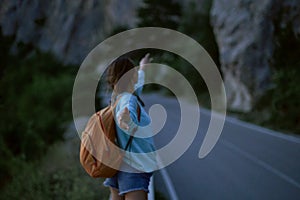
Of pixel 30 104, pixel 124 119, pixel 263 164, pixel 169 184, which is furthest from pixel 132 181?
pixel 30 104

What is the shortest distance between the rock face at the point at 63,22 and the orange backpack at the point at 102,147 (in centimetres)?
777

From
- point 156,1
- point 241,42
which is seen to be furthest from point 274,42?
point 156,1

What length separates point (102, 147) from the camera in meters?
3.13

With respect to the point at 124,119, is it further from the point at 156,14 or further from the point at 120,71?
the point at 156,14

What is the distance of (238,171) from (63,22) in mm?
24074

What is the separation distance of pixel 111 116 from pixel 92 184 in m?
4.31

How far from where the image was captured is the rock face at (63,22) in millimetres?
11291

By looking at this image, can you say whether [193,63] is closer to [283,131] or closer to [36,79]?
[36,79]

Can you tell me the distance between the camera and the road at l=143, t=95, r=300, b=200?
265 inches

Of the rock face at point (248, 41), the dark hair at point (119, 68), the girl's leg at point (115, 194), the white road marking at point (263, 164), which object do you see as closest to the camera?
the dark hair at point (119, 68)

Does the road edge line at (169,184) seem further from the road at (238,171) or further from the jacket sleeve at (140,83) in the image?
the jacket sleeve at (140,83)

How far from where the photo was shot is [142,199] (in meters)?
3.20

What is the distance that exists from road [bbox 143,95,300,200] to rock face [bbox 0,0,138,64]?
5.33 metres

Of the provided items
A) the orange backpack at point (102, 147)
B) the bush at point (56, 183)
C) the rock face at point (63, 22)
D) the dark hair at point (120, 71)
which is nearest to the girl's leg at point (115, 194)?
the orange backpack at point (102, 147)
